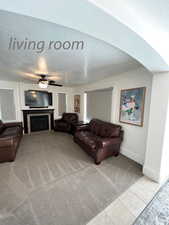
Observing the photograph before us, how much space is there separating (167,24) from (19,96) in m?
5.08

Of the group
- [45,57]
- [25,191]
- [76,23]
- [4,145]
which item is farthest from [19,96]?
[76,23]

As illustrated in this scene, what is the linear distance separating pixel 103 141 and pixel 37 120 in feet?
12.2

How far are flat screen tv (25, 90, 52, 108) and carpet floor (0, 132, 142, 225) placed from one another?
8.14 ft

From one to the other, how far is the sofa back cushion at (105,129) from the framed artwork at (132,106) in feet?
1.08

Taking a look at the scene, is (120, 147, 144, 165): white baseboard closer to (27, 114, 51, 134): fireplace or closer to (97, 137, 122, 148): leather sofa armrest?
(97, 137, 122, 148): leather sofa armrest

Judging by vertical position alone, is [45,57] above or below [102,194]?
above

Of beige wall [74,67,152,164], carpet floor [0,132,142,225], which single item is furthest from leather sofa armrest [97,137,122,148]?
carpet floor [0,132,142,225]

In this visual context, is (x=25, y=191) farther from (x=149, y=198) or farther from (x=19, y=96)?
(x=19, y=96)

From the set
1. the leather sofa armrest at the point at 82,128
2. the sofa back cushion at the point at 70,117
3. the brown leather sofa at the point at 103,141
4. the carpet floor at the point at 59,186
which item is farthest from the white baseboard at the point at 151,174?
the sofa back cushion at the point at 70,117

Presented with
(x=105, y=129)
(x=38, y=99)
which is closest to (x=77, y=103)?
(x=38, y=99)

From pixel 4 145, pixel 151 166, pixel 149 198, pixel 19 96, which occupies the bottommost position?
pixel 149 198

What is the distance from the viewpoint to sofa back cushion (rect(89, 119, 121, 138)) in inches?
112

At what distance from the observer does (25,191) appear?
171 cm

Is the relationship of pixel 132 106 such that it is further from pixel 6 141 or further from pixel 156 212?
pixel 6 141
